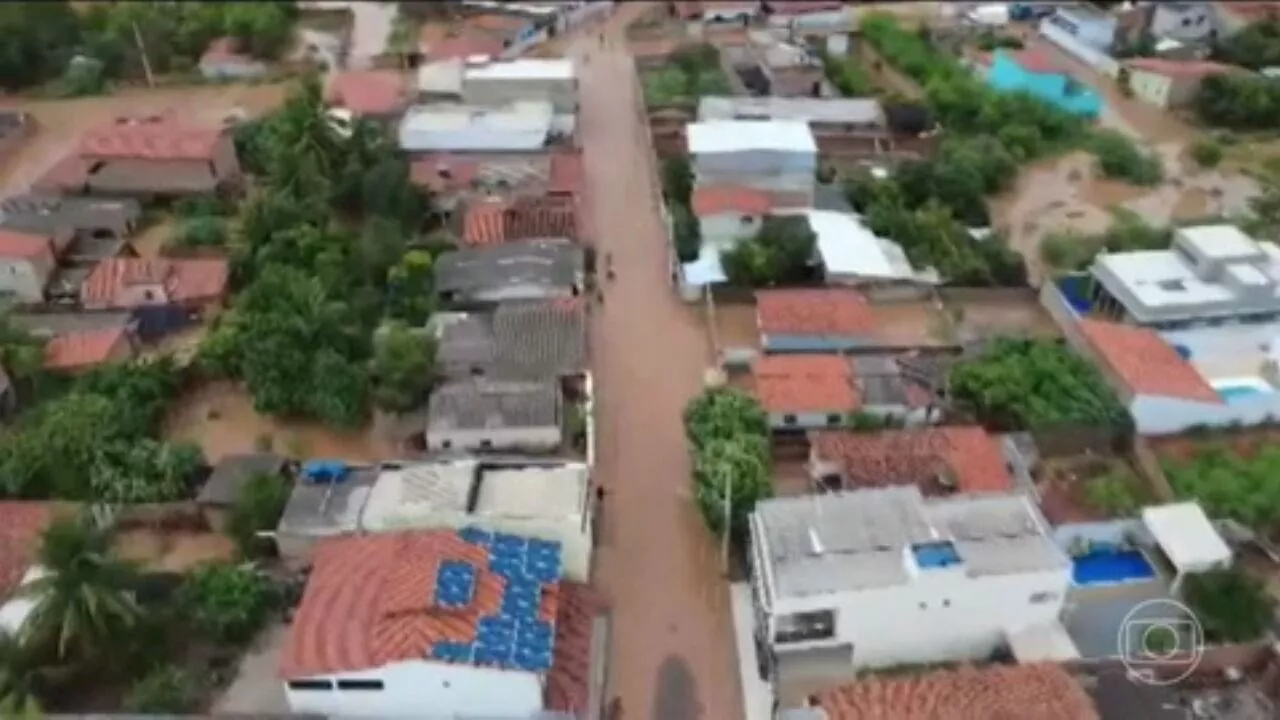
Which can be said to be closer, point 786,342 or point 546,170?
point 786,342

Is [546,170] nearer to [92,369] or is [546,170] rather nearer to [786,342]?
[786,342]

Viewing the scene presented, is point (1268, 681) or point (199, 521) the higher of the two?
point (1268, 681)

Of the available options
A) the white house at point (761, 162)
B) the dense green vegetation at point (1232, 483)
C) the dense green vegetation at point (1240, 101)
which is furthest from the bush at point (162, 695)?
the dense green vegetation at point (1240, 101)

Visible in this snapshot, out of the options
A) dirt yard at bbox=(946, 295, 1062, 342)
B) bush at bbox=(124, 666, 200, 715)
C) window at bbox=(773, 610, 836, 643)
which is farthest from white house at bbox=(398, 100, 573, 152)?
window at bbox=(773, 610, 836, 643)

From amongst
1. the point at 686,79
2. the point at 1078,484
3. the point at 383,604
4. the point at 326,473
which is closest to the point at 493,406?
A: the point at 326,473

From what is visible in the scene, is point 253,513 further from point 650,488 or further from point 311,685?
point 650,488

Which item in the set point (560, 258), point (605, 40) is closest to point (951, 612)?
point (560, 258)

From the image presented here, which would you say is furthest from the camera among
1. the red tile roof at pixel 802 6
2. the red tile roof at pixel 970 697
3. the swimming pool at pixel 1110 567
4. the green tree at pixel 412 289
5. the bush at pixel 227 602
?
the red tile roof at pixel 802 6

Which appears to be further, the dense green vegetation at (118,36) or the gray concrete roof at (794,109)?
the dense green vegetation at (118,36)

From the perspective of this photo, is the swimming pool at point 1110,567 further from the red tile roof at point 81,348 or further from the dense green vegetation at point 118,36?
the dense green vegetation at point 118,36
